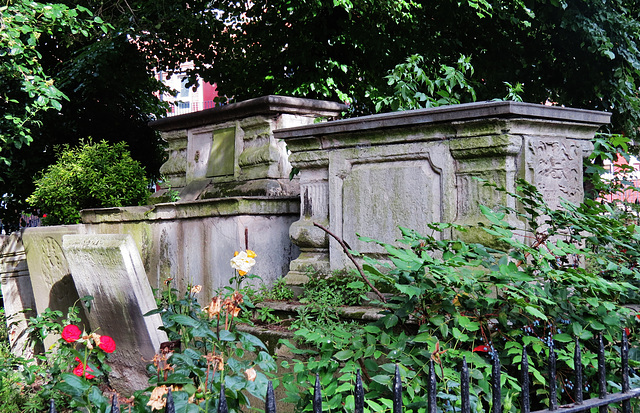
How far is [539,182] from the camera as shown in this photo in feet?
11.8

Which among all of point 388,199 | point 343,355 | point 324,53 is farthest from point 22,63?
point 343,355

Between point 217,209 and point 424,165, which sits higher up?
point 424,165

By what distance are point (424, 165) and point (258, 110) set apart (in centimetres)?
213

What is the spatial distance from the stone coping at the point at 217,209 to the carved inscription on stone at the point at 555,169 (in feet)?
6.42

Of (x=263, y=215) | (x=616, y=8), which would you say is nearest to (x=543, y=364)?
(x=263, y=215)

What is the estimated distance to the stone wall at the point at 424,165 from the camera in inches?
137

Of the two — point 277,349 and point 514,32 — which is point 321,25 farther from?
point 277,349

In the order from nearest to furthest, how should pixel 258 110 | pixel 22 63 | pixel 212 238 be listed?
pixel 212 238 < pixel 258 110 < pixel 22 63

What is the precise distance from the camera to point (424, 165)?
3787 millimetres

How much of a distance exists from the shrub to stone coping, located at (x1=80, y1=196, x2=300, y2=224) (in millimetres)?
864

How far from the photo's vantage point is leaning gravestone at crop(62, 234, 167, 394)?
15.0 feet

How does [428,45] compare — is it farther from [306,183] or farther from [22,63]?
[306,183]

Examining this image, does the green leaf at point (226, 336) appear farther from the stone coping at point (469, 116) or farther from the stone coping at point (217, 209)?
the stone coping at point (217, 209)

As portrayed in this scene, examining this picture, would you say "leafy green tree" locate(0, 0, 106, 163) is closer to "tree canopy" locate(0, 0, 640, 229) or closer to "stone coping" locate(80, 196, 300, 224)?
"tree canopy" locate(0, 0, 640, 229)
